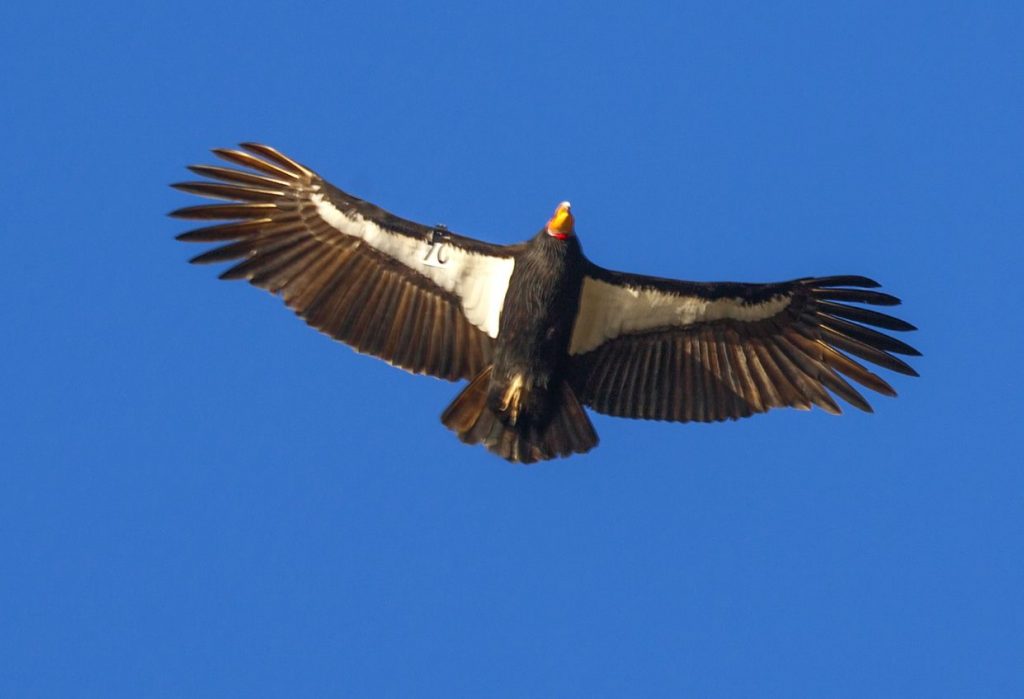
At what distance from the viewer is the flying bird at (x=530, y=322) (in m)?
13.7

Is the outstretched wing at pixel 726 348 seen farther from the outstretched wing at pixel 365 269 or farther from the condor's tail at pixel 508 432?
the outstretched wing at pixel 365 269

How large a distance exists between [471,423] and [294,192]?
9.31ft

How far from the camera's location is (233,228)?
14.1 m

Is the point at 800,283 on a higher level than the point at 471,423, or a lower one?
higher

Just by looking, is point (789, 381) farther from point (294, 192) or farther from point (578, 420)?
point (294, 192)

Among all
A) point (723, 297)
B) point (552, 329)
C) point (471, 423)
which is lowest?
point (471, 423)

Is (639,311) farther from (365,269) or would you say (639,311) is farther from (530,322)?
(365,269)

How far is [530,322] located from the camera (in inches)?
534

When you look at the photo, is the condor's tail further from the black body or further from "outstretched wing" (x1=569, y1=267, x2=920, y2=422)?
"outstretched wing" (x1=569, y1=267, x2=920, y2=422)

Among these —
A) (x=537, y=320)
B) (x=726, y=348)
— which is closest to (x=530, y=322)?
(x=537, y=320)

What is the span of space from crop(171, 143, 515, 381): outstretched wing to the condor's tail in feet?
1.45

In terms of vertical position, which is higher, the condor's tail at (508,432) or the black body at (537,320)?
the black body at (537,320)

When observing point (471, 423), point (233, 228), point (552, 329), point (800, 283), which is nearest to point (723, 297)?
point (800, 283)

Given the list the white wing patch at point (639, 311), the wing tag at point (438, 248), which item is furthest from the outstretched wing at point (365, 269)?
the white wing patch at point (639, 311)
